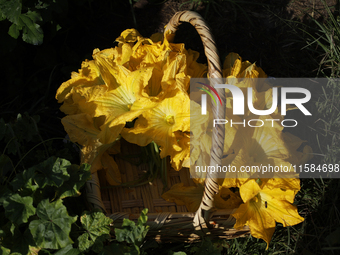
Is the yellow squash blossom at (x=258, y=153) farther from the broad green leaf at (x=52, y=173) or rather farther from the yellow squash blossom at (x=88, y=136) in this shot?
the broad green leaf at (x=52, y=173)

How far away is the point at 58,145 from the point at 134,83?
2.89 feet

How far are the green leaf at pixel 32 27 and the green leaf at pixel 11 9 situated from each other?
0.26 ft

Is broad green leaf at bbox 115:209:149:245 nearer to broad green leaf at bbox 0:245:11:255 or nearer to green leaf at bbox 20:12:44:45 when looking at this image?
broad green leaf at bbox 0:245:11:255

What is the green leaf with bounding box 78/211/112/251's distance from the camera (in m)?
1.19

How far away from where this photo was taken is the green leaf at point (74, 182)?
121cm

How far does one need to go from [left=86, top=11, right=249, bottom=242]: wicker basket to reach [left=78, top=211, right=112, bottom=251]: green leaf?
7.9 inches

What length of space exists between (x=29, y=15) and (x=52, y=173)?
0.94 metres

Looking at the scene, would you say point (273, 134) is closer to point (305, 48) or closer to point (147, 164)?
point (147, 164)

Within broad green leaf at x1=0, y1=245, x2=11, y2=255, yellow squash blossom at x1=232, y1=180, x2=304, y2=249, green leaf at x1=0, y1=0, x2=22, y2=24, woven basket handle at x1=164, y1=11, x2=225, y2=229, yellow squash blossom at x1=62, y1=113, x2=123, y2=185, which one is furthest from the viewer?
green leaf at x1=0, y1=0, x2=22, y2=24

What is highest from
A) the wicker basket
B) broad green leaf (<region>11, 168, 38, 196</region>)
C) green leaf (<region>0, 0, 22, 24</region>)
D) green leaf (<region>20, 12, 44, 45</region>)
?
green leaf (<region>0, 0, 22, 24</region>)

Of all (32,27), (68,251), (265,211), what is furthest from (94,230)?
(32,27)

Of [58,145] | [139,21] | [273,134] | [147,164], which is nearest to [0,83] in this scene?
[58,145]

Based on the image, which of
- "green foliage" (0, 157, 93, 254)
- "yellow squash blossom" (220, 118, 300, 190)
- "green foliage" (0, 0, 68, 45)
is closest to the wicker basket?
"yellow squash blossom" (220, 118, 300, 190)

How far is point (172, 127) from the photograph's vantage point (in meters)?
1.46
